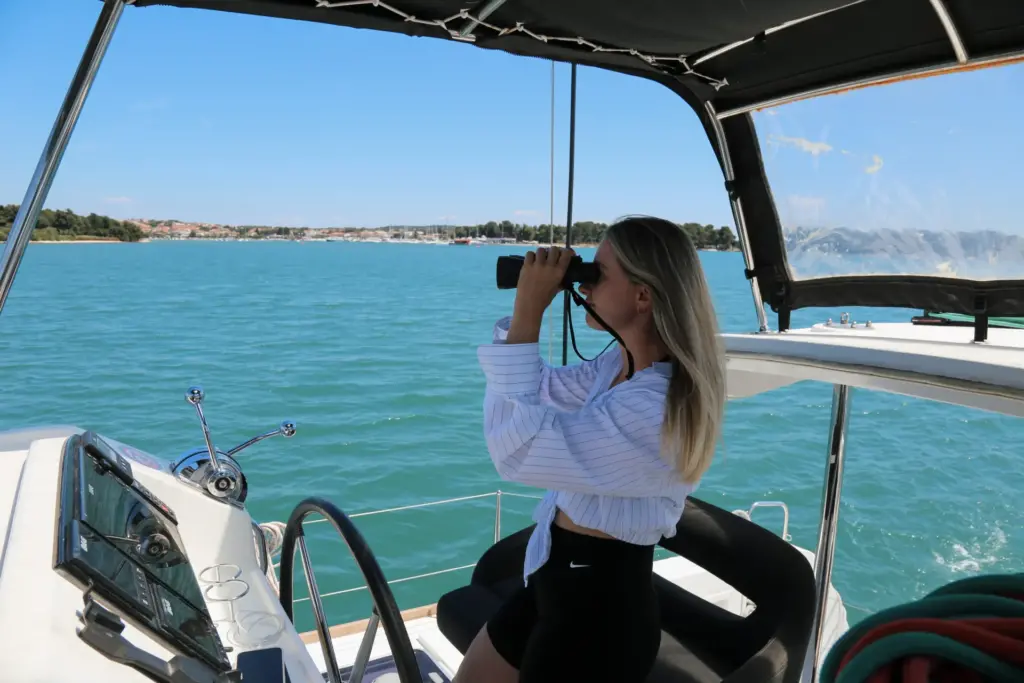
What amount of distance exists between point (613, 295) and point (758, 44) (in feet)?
3.50

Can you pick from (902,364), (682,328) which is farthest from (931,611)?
(902,364)

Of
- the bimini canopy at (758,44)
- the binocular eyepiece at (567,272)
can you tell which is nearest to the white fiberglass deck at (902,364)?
the bimini canopy at (758,44)

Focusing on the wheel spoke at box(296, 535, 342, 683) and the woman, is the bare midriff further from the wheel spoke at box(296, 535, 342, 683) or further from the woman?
the wheel spoke at box(296, 535, 342, 683)

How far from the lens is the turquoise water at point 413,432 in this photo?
23.2 feet

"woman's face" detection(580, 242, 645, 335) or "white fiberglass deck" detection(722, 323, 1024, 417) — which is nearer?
"woman's face" detection(580, 242, 645, 335)

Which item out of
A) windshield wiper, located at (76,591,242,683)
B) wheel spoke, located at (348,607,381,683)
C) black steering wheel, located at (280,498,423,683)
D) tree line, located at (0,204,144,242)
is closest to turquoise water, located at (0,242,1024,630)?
tree line, located at (0,204,144,242)

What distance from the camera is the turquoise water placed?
7.07m

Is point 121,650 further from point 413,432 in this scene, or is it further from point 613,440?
point 413,432

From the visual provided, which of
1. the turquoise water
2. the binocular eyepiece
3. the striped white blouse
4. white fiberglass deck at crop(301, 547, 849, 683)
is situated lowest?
the turquoise water

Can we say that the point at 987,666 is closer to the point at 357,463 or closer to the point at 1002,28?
the point at 1002,28

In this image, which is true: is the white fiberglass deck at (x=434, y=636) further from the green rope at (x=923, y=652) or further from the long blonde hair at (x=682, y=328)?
the green rope at (x=923, y=652)

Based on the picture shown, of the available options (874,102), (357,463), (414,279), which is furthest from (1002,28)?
(414,279)

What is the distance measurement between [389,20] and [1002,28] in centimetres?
136

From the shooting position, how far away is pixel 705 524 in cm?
179
